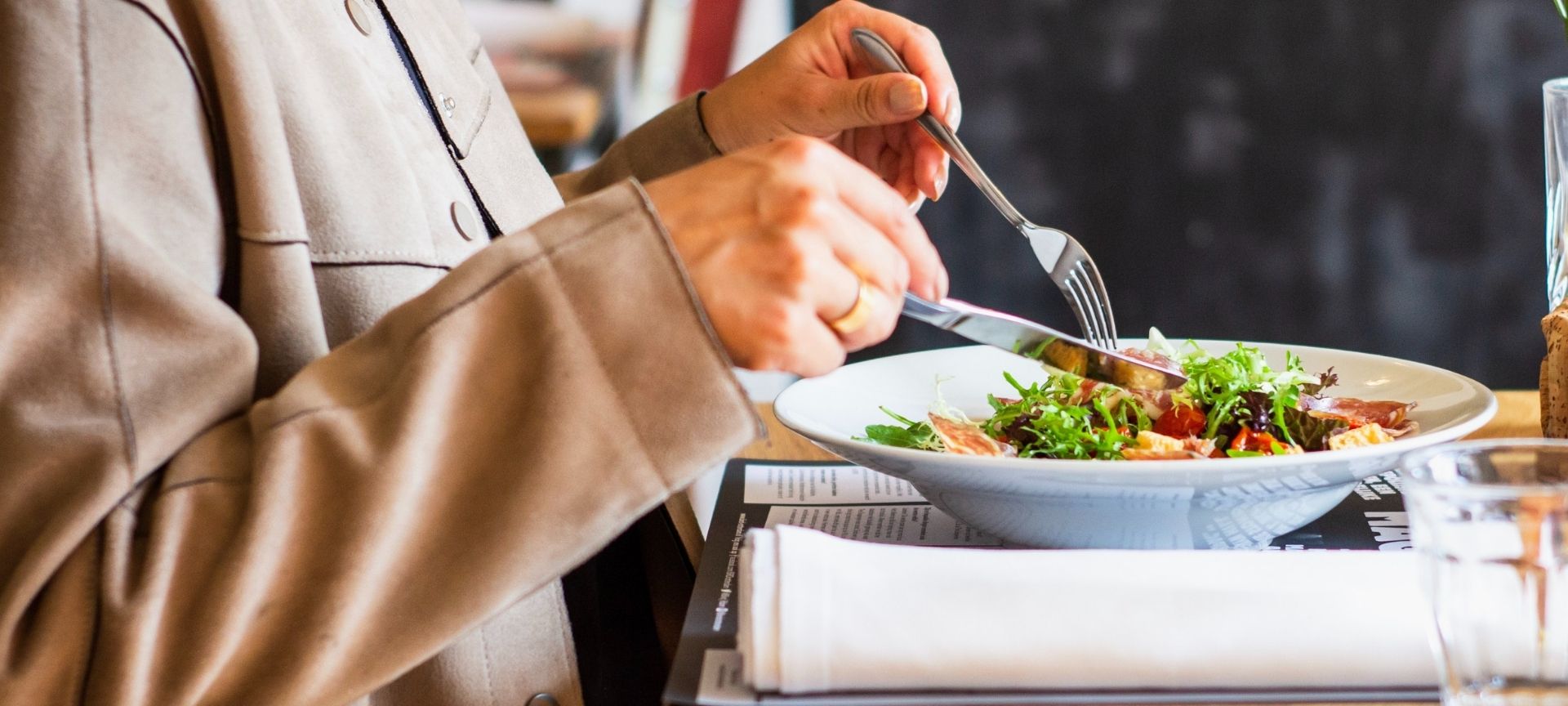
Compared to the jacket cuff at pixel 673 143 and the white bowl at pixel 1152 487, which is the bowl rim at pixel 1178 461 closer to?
the white bowl at pixel 1152 487

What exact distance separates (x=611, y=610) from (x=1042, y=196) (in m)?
1.99

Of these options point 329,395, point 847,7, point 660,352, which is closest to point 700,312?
point 660,352

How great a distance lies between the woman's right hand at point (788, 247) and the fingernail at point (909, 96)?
1.22 feet

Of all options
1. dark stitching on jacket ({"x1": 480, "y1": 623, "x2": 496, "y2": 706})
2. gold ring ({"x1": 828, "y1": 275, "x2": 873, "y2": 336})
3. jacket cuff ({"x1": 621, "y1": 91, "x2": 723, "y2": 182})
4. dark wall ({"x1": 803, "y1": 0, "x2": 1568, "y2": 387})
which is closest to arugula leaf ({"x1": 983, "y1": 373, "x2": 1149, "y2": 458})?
gold ring ({"x1": 828, "y1": 275, "x2": 873, "y2": 336})

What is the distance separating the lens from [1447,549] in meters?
0.46

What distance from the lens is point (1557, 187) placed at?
2.85ft

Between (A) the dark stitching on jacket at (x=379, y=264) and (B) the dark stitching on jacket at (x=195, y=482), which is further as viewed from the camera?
(A) the dark stitching on jacket at (x=379, y=264)

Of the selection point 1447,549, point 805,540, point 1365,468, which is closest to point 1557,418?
point 1365,468

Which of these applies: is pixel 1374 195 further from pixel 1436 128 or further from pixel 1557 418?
pixel 1557 418

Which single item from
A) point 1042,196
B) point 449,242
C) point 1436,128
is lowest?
point 1042,196

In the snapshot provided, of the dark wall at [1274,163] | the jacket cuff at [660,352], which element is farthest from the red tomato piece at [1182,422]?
the dark wall at [1274,163]

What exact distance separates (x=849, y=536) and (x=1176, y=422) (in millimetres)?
210

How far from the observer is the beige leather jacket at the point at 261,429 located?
549 mm

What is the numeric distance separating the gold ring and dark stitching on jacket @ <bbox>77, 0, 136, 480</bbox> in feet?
1.01
